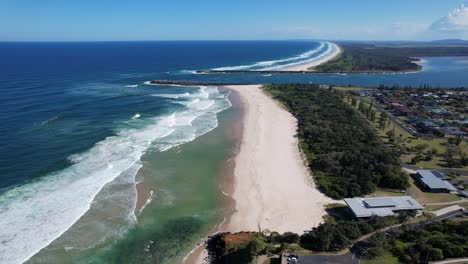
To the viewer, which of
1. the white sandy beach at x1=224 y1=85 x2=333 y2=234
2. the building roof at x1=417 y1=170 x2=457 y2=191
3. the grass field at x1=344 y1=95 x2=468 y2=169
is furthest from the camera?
the grass field at x1=344 y1=95 x2=468 y2=169

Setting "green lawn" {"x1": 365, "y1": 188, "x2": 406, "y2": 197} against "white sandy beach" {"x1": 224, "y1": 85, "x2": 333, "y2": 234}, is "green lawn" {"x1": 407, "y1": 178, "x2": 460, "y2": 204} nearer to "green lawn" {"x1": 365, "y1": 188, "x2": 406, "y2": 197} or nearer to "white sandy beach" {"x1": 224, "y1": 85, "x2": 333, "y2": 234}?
"green lawn" {"x1": 365, "y1": 188, "x2": 406, "y2": 197}

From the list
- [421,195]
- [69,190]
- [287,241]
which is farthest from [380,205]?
[69,190]

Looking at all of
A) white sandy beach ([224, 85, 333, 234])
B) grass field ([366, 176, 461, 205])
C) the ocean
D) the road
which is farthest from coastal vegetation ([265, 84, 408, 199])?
the ocean

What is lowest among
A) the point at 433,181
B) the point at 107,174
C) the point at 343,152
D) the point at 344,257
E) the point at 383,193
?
the point at 383,193

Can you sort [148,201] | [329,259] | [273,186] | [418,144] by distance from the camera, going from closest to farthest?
[329,259]
[148,201]
[273,186]
[418,144]

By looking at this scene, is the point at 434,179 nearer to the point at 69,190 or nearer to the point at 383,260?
the point at 383,260

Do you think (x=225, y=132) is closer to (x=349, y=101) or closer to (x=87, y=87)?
(x=349, y=101)
